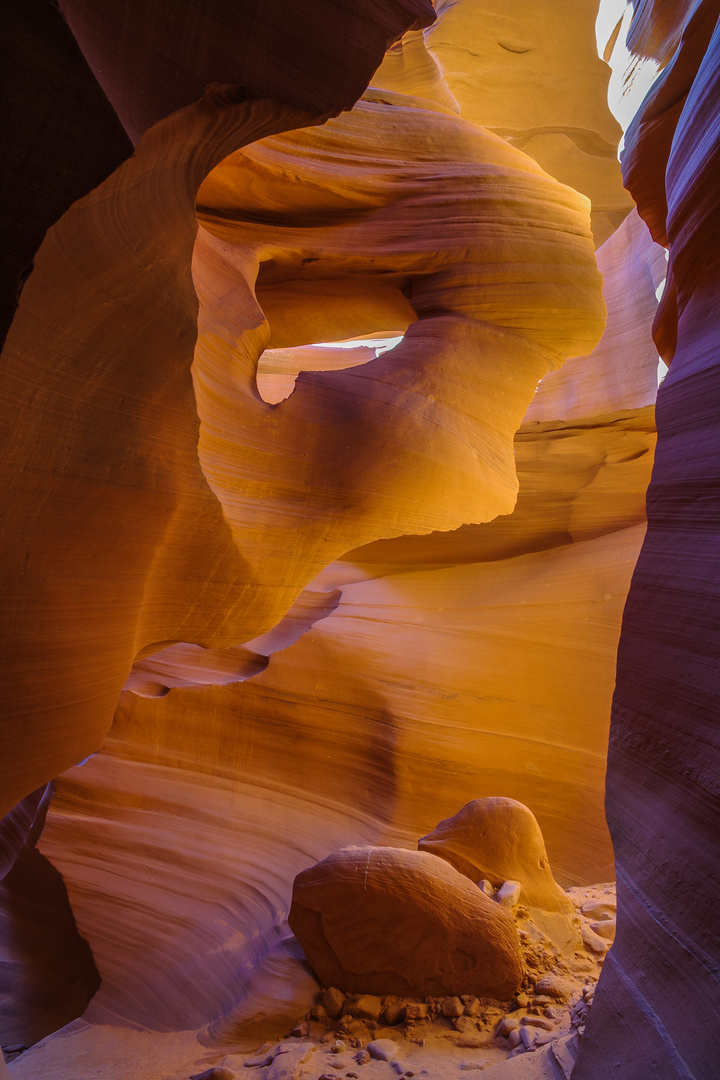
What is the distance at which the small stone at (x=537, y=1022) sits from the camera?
3068mm

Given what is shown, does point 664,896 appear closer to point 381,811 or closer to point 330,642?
point 381,811

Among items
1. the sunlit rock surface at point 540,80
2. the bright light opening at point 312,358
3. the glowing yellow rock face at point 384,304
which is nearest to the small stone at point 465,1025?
the glowing yellow rock face at point 384,304

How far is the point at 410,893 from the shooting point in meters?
3.60

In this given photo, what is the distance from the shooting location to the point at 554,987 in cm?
334

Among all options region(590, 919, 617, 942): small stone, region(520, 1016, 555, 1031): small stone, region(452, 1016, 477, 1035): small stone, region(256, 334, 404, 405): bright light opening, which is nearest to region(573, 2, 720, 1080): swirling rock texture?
region(520, 1016, 555, 1031): small stone

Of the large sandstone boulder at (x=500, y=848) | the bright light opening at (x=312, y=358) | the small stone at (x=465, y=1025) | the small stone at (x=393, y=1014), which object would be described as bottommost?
the large sandstone boulder at (x=500, y=848)

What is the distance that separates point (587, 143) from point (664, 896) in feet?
27.3

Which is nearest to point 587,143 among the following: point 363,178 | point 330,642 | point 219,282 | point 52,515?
point 363,178

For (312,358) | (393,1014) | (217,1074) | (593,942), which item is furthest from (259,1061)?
(312,358)

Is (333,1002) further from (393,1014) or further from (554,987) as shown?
(554,987)

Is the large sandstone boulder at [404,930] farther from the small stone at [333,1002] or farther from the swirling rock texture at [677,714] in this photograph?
the swirling rock texture at [677,714]

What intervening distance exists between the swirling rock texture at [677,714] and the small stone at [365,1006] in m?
1.65

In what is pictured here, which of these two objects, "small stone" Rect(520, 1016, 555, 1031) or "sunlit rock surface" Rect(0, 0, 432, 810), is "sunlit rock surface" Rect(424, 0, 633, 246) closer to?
"sunlit rock surface" Rect(0, 0, 432, 810)

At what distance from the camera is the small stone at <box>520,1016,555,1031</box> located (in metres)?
3.07
